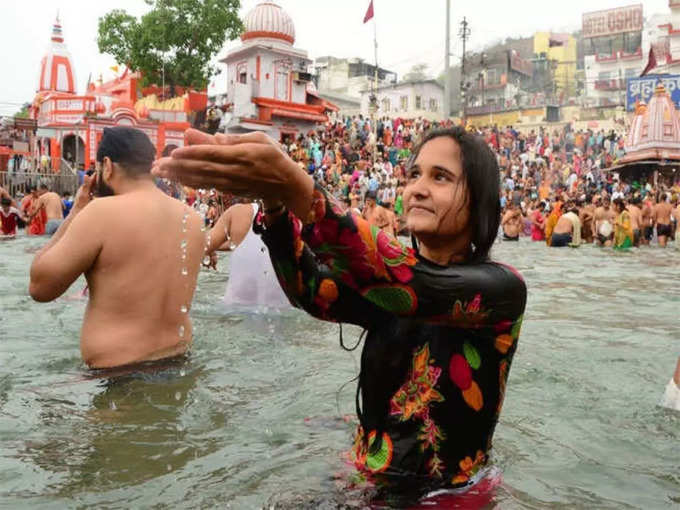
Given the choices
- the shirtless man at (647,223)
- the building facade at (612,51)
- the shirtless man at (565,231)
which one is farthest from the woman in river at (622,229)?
the building facade at (612,51)

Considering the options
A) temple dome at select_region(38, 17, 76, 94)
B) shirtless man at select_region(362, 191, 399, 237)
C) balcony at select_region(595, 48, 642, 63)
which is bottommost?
shirtless man at select_region(362, 191, 399, 237)

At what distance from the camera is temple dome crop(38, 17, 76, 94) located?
4156 centimetres

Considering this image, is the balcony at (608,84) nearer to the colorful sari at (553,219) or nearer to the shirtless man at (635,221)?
the shirtless man at (635,221)

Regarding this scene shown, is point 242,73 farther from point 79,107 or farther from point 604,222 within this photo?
point 604,222

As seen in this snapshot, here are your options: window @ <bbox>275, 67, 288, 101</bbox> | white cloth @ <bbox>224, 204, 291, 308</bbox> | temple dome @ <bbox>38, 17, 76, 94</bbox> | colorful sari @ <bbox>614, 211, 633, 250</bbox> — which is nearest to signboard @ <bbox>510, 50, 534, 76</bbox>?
window @ <bbox>275, 67, 288, 101</bbox>

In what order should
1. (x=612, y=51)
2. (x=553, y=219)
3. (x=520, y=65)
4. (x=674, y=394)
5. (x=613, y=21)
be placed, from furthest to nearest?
1. (x=520, y=65)
2. (x=612, y=51)
3. (x=613, y=21)
4. (x=553, y=219)
5. (x=674, y=394)

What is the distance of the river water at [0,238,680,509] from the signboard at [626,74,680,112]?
28.4 meters

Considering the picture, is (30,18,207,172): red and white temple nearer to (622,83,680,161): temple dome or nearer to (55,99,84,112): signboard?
(55,99,84,112): signboard

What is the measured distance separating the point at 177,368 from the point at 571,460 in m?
1.97

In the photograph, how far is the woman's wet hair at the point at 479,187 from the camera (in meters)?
1.73

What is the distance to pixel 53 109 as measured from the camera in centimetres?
3250

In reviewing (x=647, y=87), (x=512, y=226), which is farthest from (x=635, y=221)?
(x=647, y=87)

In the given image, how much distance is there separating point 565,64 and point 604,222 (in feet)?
201

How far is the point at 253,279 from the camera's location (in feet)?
18.5
